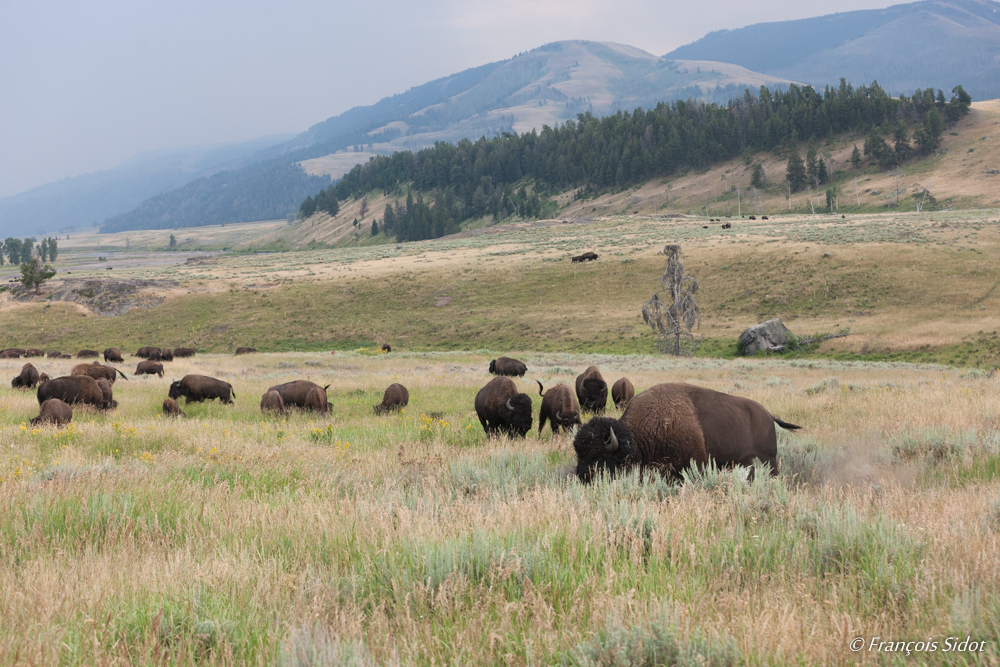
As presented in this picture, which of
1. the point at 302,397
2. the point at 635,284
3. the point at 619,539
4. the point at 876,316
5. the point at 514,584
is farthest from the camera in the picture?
the point at 635,284

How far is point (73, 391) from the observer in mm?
13781

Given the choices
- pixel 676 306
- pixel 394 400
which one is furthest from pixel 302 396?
pixel 676 306

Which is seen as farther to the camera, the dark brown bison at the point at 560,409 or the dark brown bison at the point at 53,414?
the dark brown bison at the point at 53,414

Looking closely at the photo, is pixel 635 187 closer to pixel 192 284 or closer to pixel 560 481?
pixel 192 284

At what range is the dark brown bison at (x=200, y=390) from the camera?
55.7 ft

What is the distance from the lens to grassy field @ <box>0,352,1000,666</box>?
2654 millimetres

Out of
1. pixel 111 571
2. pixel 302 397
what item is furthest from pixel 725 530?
pixel 302 397

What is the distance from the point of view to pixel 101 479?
19.4 ft

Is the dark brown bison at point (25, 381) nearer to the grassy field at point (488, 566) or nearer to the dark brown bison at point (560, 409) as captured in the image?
the grassy field at point (488, 566)

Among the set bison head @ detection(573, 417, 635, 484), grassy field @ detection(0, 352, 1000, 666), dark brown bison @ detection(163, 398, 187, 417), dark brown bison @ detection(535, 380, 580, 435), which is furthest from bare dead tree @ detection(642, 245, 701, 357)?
bison head @ detection(573, 417, 635, 484)

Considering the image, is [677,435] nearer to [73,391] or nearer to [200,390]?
[73,391]

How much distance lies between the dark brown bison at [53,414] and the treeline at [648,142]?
13468 cm

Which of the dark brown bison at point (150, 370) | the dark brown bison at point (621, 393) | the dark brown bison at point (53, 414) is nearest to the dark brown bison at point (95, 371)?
the dark brown bison at point (150, 370)

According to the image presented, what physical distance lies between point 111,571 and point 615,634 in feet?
10.0
